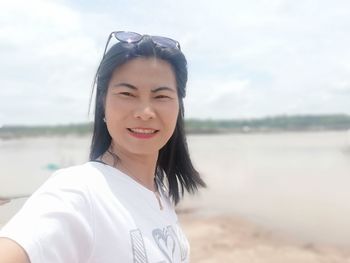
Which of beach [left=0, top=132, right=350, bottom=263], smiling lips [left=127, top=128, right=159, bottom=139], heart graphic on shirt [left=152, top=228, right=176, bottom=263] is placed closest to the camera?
heart graphic on shirt [left=152, top=228, right=176, bottom=263]

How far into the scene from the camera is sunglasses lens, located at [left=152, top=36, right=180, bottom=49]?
135cm

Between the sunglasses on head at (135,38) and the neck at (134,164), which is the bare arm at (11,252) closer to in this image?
the neck at (134,164)

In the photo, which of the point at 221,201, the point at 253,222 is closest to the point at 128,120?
the point at 253,222

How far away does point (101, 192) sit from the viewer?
109 cm

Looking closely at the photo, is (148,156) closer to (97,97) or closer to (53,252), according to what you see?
(97,97)

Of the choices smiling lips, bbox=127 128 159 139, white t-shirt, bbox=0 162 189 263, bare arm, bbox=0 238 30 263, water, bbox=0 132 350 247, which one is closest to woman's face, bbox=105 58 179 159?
smiling lips, bbox=127 128 159 139

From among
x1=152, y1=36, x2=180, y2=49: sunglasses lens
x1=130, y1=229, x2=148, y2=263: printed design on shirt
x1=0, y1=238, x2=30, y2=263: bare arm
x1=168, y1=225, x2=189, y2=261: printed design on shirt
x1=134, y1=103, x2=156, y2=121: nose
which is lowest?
x1=168, y1=225, x2=189, y2=261: printed design on shirt

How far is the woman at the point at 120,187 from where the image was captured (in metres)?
0.94

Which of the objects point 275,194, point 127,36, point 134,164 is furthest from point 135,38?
point 275,194

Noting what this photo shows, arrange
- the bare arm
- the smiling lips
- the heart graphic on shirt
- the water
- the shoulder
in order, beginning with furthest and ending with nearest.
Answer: the water → the smiling lips → the heart graphic on shirt → the shoulder → the bare arm

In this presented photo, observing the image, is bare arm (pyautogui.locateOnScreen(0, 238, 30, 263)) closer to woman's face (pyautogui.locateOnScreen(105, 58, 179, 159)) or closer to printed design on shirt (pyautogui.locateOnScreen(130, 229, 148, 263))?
printed design on shirt (pyautogui.locateOnScreen(130, 229, 148, 263))

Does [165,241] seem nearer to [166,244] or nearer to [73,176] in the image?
[166,244]

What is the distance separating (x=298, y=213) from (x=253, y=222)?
1.33 metres

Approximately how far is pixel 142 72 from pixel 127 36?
0.13 m
